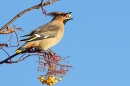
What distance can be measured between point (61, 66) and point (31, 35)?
144cm

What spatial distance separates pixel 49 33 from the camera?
5457mm

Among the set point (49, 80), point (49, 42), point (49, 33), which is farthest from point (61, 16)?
point (49, 80)

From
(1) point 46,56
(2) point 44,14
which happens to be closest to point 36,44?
(1) point 46,56

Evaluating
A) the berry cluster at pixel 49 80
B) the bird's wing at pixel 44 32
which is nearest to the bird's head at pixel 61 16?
the bird's wing at pixel 44 32

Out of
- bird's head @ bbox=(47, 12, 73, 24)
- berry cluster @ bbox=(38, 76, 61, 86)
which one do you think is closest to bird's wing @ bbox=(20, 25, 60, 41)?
bird's head @ bbox=(47, 12, 73, 24)

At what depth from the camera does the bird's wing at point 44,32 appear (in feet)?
15.3

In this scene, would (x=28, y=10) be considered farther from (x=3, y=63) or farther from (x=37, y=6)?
(x=3, y=63)

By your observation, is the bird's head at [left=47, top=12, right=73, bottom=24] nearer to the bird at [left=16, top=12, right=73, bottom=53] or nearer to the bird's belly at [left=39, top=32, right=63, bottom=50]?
the bird at [left=16, top=12, right=73, bottom=53]

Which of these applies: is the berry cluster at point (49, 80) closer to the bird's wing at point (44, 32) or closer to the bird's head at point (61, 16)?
the bird's wing at point (44, 32)

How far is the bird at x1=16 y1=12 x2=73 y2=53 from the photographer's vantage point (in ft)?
14.9

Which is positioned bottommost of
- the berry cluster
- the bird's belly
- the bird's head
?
the berry cluster

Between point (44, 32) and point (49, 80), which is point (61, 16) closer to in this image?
point (44, 32)

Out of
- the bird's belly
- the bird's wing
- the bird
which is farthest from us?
the bird's belly

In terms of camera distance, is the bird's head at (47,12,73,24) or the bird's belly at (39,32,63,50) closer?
the bird's belly at (39,32,63,50)
